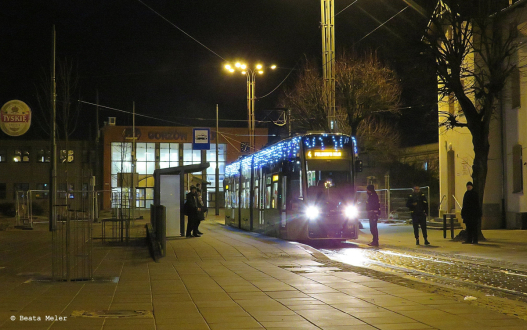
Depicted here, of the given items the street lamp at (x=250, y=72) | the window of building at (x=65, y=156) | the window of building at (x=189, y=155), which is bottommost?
the window of building at (x=65, y=156)

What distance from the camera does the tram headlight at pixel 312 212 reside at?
66.5ft

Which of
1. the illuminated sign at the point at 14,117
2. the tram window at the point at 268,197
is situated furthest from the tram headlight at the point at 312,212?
the illuminated sign at the point at 14,117

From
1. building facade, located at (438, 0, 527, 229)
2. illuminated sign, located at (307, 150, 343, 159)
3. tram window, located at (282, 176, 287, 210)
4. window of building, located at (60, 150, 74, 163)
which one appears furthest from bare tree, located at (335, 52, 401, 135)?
window of building, located at (60, 150, 74, 163)

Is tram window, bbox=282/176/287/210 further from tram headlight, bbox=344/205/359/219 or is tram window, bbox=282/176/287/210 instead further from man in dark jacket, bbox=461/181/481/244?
man in dark jacket, bbox=461/181/481/244

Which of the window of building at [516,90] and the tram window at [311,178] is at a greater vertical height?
the window of building at [516,90]

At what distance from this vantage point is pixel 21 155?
74.8 meters

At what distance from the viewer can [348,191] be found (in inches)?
811

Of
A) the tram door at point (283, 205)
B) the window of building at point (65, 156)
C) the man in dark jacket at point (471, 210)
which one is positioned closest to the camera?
the man in dark jacket at point (471, 210)

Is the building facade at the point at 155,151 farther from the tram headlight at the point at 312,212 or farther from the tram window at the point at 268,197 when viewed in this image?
the tram headlight at the point at 312,212

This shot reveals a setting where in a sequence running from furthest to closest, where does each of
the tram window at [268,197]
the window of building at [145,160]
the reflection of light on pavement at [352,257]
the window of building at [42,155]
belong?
the window of building at [42,155] → the window of building at [145,160] → the tram window at [268,197] → the reflection of light on pavement at [352,257]

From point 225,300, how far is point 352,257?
8046 mm

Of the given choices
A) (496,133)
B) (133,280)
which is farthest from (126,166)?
(133,280)

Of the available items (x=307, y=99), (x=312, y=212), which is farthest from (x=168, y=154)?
(x=312, y=212)

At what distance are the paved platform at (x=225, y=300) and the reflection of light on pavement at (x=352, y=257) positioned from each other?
1.24 metres
